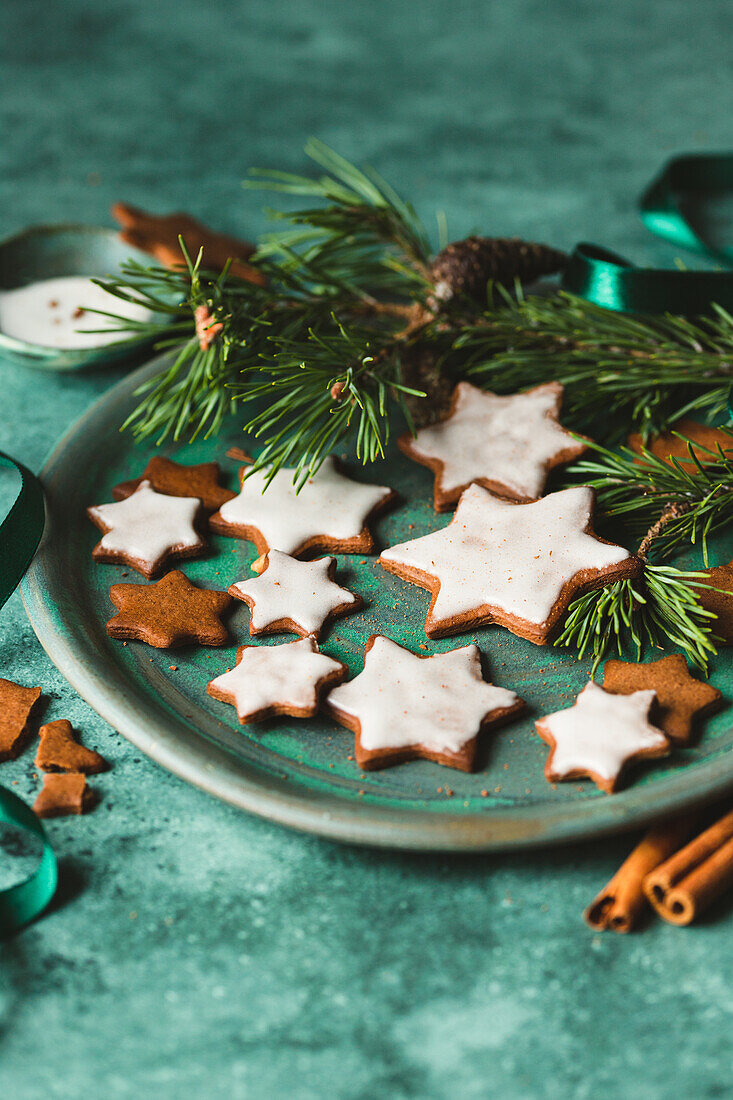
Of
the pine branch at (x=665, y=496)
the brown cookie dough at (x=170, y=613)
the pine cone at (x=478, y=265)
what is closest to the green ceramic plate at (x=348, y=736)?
the brown cookie dough at (x=170, y=613)

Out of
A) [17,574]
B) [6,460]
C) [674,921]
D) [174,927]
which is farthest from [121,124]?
[674,921]

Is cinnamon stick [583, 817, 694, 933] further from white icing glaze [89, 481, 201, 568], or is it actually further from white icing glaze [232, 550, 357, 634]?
white icing glaze [89, 481, 201, 568]

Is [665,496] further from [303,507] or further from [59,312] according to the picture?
[59,312]

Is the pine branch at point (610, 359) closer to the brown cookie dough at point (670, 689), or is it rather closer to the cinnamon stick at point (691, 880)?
the brown cookie dough at point (670, 689)

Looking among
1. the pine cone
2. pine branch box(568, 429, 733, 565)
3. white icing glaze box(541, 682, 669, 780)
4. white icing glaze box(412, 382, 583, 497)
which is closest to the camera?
white icing glaze box(541, 682, 669, 780)

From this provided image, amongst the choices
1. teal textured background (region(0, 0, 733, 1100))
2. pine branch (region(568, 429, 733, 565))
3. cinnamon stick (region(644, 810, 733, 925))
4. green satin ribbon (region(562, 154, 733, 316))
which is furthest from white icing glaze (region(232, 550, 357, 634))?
green satin ribbon (region(562, 154, 733, 316))

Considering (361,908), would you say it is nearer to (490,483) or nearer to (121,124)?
(490,483)
